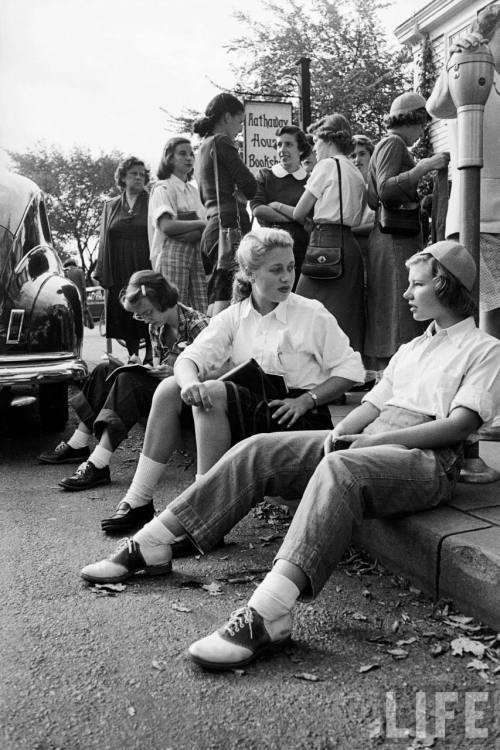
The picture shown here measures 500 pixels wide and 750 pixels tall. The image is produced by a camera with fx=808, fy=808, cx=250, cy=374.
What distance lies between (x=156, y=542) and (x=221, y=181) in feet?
11.0

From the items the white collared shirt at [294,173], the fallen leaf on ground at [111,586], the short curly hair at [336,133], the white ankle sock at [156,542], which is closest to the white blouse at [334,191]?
the short curly hair at [336,133]

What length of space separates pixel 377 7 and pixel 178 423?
3227 centimetres

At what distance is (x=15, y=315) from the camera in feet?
18.6

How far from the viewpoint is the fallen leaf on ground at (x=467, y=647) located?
245 cm

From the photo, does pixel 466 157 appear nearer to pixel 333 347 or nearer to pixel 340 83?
pixel 333 347

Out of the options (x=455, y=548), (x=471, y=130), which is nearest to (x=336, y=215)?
(x=471, y=130)

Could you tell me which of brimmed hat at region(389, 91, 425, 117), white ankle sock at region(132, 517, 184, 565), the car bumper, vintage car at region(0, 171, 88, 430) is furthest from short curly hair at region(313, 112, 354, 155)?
white ankle sock at region(132, 517, 184, 565)

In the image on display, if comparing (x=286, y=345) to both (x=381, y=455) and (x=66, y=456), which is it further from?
(x=66, y=456)

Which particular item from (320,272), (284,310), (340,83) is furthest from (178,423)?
(340,83)

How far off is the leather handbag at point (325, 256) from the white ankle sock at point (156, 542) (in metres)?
2.82

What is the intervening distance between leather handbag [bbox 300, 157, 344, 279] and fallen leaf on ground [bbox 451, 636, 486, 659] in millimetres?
3270

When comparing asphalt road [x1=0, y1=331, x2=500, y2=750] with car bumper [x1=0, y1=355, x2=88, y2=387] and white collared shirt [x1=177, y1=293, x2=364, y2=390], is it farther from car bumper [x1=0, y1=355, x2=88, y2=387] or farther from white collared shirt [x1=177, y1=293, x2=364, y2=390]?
car bumper [x1=0, y1=355, x2=88, y2=387]

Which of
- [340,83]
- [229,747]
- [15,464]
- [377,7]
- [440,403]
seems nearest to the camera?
[229,747]

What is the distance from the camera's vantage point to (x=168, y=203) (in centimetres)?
642
